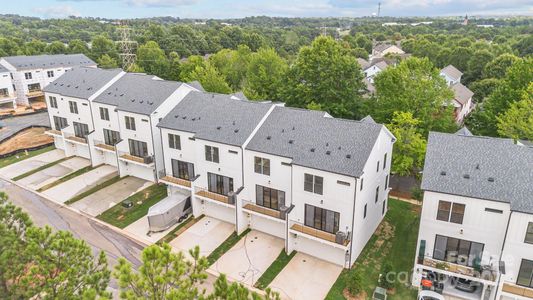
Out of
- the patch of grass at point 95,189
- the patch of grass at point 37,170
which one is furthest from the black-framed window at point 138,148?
the patch of grass at point 37,170

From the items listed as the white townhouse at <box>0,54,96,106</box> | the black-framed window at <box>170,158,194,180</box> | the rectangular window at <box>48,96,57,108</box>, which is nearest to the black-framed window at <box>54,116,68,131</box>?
the rectangular window at <box>48,96,57,108</box>

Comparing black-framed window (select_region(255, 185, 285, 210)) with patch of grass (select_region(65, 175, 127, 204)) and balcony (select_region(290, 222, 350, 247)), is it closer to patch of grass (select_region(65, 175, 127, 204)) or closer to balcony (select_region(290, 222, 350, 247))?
balcony (select_region(290, 222, 350, 247))

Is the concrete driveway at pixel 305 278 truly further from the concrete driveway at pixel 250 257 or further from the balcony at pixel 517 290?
the balcony at pixel 517 290

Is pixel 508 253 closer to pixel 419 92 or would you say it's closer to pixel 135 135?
pixel 419 92

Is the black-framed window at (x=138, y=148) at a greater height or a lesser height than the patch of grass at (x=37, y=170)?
greater

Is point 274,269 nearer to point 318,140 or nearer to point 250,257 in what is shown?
point 250,257

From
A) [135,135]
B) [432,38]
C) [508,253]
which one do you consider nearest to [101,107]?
[135,135]
